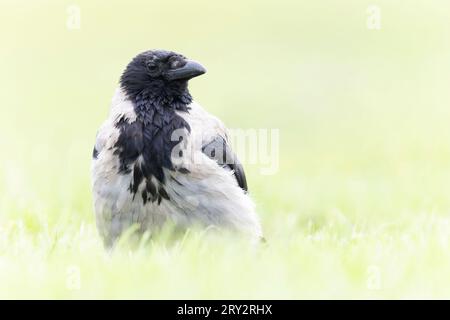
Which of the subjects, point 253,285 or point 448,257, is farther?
point 448,257

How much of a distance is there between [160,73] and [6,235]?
5.88 feet

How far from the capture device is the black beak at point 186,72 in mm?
7617

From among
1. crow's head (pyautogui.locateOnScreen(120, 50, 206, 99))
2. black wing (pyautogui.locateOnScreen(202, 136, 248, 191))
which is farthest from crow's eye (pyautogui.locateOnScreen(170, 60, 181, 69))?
black wing (pyautogui.locateOnScreen(202, 136, 248, 191))

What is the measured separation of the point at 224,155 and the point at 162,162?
71 cm

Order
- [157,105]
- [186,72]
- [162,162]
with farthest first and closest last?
1. [186,72]
2. [157,105]
3. [162,162]

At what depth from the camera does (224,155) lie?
763cm

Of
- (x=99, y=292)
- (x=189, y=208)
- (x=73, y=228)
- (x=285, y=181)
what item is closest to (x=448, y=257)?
(x=189, y=208)

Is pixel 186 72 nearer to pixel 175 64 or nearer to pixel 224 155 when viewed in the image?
pixel 175 64

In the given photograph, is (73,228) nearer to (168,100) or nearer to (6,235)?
(6,235)

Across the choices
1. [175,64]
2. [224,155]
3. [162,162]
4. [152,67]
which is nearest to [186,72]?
[175,64]

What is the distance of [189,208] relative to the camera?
709 cm

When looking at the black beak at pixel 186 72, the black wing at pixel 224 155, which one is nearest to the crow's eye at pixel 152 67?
the black beak at pixel 186 72

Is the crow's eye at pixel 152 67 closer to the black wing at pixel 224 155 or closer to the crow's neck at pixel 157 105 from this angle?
the crow's neck at pixel 157 105

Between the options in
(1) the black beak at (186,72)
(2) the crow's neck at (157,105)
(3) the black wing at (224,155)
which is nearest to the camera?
(2) the crow's neck at (157,105)
